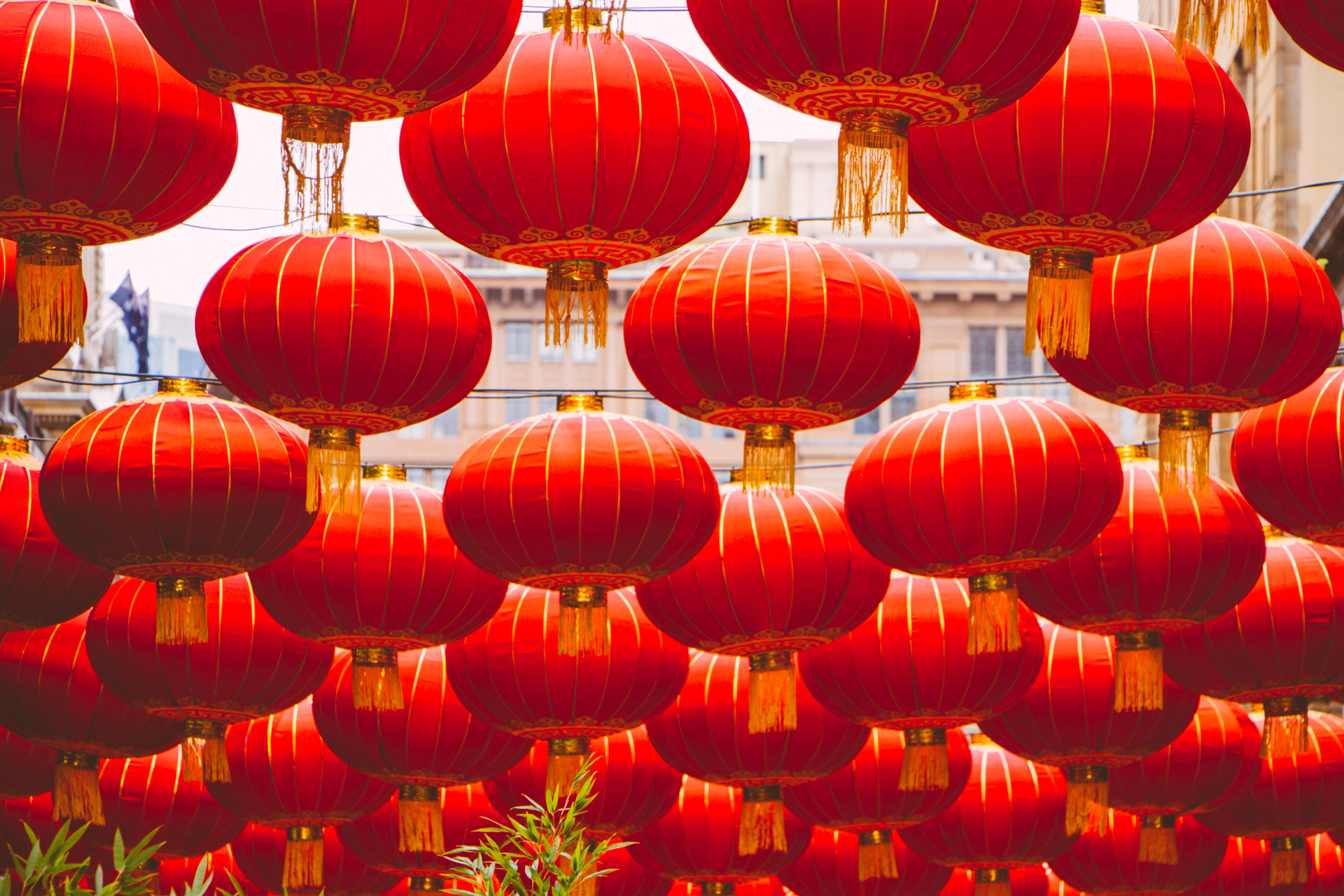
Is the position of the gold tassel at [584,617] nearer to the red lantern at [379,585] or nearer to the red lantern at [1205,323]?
the red lantern at [379,585]

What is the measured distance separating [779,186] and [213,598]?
2918 cm

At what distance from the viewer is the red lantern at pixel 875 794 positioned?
456 inches

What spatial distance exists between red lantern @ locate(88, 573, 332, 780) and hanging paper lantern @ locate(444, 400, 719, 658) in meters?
1.97

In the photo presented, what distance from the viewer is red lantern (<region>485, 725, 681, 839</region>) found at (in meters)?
11.4

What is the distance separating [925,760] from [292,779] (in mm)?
4160

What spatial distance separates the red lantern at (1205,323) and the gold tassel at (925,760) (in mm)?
3368

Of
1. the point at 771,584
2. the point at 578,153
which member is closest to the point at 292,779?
the point at 771,584

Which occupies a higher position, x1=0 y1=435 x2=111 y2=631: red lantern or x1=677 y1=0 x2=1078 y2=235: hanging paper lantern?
x1=677 y1=0 x2=1078 y2=235: hanging paper lantern

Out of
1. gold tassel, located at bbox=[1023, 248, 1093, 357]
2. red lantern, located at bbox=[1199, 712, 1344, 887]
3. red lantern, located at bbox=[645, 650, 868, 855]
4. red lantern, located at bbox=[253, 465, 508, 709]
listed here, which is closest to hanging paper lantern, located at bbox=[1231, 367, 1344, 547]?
gold tassel, located at bbox=[1023, 248, 1093, 357]

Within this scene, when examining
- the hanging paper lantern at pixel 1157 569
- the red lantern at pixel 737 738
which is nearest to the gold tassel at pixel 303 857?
the red lantern at pixel 737 738

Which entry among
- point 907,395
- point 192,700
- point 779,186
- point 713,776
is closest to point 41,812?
point 192,700

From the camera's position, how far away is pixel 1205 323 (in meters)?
7.57

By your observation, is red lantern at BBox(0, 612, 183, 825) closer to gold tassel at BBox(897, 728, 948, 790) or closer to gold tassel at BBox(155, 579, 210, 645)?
gold tassel at BBox(155, 579, 210, 645)

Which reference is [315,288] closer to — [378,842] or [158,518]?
[158,518]
